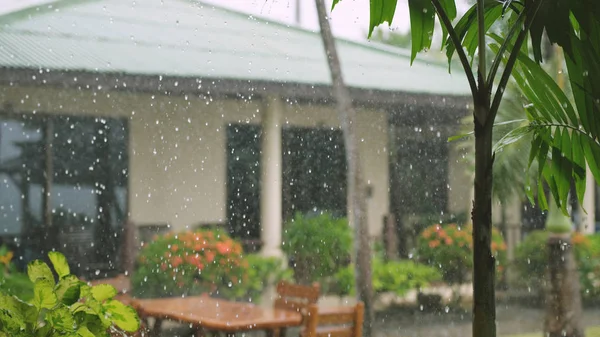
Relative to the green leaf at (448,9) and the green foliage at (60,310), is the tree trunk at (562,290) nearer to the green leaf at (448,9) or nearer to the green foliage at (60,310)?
the green leaf at (448,9)

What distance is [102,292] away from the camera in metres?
1.51

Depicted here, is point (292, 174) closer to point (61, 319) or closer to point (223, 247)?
point (223, 247)

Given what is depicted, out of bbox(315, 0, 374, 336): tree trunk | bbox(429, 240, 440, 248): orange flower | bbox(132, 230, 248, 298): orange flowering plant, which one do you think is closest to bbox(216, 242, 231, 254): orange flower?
bbox(132, 230, 248, 298): orange flowering plant

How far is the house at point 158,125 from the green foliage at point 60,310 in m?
1.60

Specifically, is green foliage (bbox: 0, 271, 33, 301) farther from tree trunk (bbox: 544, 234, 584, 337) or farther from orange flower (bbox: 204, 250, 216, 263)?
tree trunk (bbox: 544, 234, 584, 337)

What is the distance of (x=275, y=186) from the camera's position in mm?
3242

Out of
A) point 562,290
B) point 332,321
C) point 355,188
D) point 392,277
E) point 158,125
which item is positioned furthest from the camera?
point 562,290

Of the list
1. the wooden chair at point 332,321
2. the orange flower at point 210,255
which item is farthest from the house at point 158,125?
the wooden chair at point 332,321

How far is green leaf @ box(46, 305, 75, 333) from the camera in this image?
4.71 feet

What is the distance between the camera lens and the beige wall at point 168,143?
3135 millimetres

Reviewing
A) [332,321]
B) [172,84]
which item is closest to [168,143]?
[172,84]

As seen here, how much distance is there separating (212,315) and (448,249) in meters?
1.14

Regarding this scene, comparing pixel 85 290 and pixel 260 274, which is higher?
pixel 85 290

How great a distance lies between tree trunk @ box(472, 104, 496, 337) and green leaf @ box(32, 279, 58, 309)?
690 millimetres
